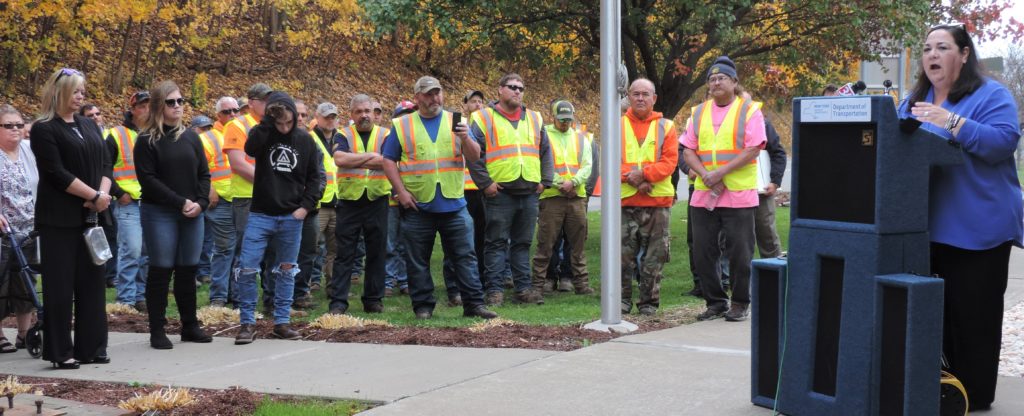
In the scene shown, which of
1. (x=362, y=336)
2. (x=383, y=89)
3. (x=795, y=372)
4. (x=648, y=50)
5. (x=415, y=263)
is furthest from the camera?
(x=383, y=89)

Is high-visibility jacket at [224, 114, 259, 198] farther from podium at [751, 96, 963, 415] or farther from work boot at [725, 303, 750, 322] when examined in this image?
podium at [751, 96, 963, 415]

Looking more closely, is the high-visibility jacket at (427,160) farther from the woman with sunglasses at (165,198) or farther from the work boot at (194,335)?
the work boot at (194,335)

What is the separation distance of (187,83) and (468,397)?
2315 cm

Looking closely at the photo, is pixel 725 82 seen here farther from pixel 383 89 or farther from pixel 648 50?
pixel 383 89

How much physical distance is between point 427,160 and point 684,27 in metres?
6.90

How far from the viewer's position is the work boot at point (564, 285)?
1213 centimetres

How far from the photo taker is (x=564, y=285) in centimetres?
1219

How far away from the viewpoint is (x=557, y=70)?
18141mm

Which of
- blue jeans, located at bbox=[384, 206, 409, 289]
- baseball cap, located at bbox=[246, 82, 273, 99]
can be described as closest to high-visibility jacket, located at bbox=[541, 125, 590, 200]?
blue jeans, located at bbox=[384, 206, 409, 289]

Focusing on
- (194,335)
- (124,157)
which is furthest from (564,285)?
(194,335)

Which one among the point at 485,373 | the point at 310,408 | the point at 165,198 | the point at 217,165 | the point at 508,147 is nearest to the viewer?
the point at 310,408

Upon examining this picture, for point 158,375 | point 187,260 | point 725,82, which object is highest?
point 725,82

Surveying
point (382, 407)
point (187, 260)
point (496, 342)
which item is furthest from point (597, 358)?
point (187, 260)

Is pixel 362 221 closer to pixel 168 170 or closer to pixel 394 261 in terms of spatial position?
pixel 394 261
